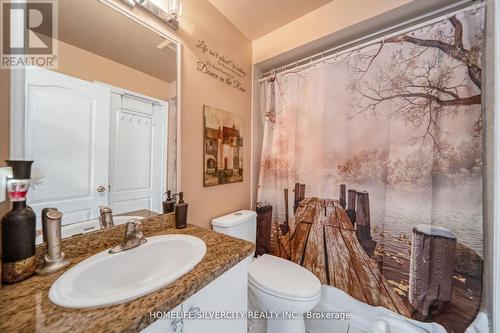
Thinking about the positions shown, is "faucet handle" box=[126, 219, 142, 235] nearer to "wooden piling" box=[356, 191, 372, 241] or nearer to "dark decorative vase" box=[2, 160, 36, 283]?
"dark decorative vase" box=[2, 160, 36, 283]

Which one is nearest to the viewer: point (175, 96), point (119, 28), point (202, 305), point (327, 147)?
point (202, 305)

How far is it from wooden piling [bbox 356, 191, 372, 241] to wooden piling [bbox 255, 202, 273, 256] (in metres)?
0.66

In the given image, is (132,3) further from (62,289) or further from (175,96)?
(62,289)

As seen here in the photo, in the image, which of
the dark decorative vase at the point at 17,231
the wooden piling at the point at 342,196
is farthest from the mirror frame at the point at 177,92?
the wooden piling at the point at 342,196

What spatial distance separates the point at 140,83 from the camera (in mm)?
938

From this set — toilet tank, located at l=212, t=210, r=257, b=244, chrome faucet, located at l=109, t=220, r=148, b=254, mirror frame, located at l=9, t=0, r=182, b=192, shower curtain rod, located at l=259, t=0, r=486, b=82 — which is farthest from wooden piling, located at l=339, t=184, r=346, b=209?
chrome faucet, located at l=109, t=220, r=148, b=254

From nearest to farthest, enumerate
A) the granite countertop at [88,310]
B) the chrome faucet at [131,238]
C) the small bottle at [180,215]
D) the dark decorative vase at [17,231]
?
1. the granite countertop at [88,310]
2. the dark decorative vase at [17,231]
3. the chrome faucet at [131,238]
4. the small bottle at [180,215]

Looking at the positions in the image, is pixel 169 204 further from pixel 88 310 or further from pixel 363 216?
pixel 363 216

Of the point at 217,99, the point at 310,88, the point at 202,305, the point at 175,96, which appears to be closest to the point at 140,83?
the point at 175,96

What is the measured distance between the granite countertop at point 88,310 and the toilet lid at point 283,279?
423mm

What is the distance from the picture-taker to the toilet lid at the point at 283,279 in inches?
39.2

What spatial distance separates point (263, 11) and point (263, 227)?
1698 millimetres

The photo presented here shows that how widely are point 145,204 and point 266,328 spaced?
1.11 metres

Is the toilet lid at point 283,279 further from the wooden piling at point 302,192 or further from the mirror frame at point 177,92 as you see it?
the mirror frame at point 177,92
